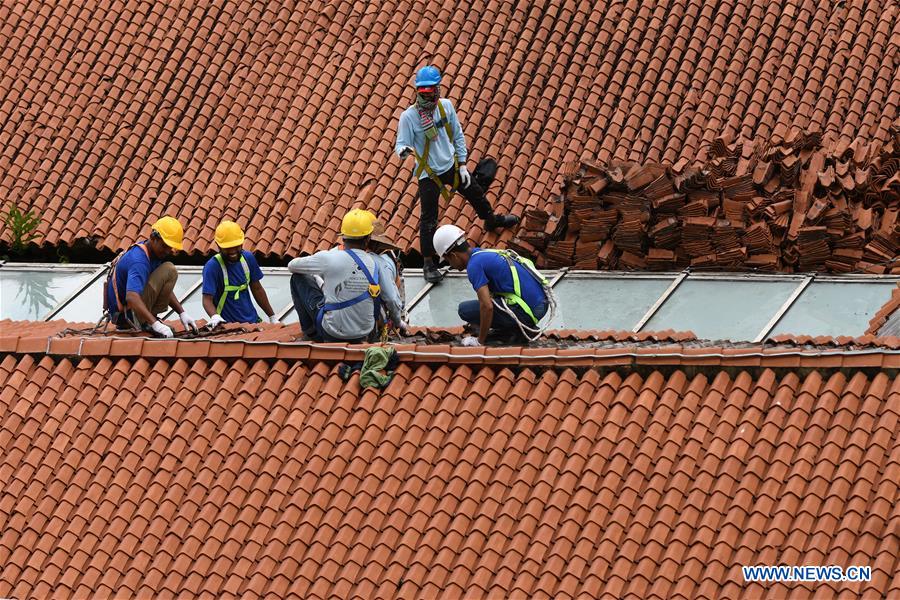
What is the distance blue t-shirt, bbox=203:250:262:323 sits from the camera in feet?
63.2

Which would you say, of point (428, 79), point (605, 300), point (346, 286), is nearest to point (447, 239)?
point (346, 286)

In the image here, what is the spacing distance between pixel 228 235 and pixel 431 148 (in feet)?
11.9

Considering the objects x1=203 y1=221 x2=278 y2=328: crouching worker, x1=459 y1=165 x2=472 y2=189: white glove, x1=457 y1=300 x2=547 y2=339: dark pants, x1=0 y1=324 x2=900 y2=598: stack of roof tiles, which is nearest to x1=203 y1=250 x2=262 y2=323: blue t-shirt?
x1=203 y1=221 x2=278 y2=328: crouching worker

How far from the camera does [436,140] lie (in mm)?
21656

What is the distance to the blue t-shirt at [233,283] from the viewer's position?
1927cm

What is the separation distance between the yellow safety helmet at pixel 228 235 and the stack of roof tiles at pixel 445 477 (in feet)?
5.00

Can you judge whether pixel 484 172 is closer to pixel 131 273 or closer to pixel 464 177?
pixel 464 177

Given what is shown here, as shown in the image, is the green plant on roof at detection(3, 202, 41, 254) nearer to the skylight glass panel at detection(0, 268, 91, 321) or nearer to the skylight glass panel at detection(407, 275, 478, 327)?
the skylight glass panel at detection(0, 268, 91, 321)

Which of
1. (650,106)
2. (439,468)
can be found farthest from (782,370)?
(650,106)

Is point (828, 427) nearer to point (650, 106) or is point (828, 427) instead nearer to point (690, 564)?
point (690, 564)

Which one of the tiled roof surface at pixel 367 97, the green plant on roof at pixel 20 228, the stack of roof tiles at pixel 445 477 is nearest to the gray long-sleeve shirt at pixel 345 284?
the stack of roof tiles at pixel 445 477

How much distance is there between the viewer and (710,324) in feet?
68.3

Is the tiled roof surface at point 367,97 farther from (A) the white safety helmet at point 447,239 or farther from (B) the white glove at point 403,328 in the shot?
(A) the white safety helmet at point 447,239

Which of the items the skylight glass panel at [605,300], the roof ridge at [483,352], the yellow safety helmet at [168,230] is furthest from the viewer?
the skylight glass panel at [605,300]
